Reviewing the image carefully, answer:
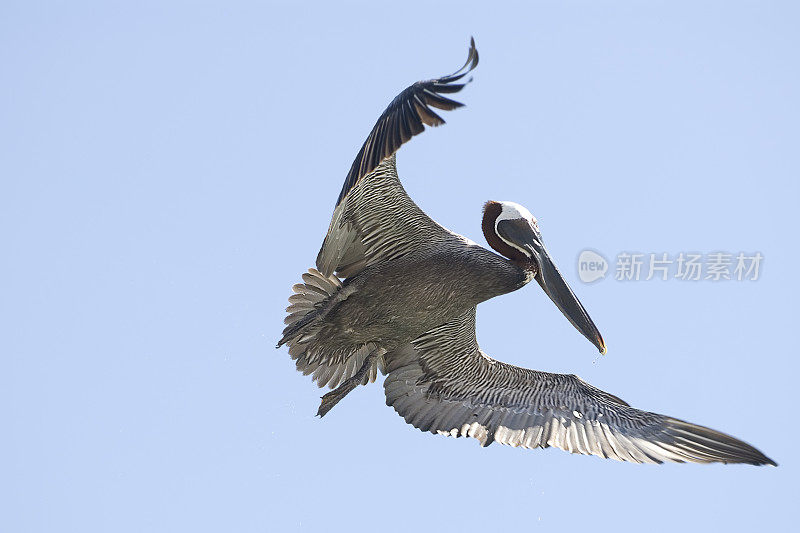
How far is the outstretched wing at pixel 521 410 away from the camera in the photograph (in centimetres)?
1009

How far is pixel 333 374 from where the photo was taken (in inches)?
437

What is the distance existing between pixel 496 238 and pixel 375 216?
1.11 m

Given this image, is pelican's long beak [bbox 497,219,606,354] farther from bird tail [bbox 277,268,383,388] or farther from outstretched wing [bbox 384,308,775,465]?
bird tail [bbox 277,268,383,388]

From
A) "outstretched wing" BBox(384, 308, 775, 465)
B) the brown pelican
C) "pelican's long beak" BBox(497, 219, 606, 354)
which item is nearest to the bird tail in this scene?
the brown pelican

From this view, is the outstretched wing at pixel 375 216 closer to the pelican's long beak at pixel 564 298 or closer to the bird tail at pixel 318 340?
the bird tail at pixel 318 340

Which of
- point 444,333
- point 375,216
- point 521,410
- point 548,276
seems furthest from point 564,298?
point 375,216

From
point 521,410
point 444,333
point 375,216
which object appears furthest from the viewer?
point 444,333

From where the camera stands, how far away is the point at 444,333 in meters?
11.1

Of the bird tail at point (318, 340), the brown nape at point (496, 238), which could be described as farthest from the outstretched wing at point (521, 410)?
the brown nape at point (496, 238)

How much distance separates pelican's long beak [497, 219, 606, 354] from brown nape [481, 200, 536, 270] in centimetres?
5

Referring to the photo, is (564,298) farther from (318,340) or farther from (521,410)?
(318,340)

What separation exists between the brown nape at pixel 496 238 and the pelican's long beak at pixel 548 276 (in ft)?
0.15

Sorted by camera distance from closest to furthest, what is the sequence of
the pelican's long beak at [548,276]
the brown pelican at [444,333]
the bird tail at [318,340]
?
1. the brown pelican at [444,333]
2. the pelican's long beak at [548,276]
3. the bird tail at [318,340]

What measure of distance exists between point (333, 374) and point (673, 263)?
13.6 feet
